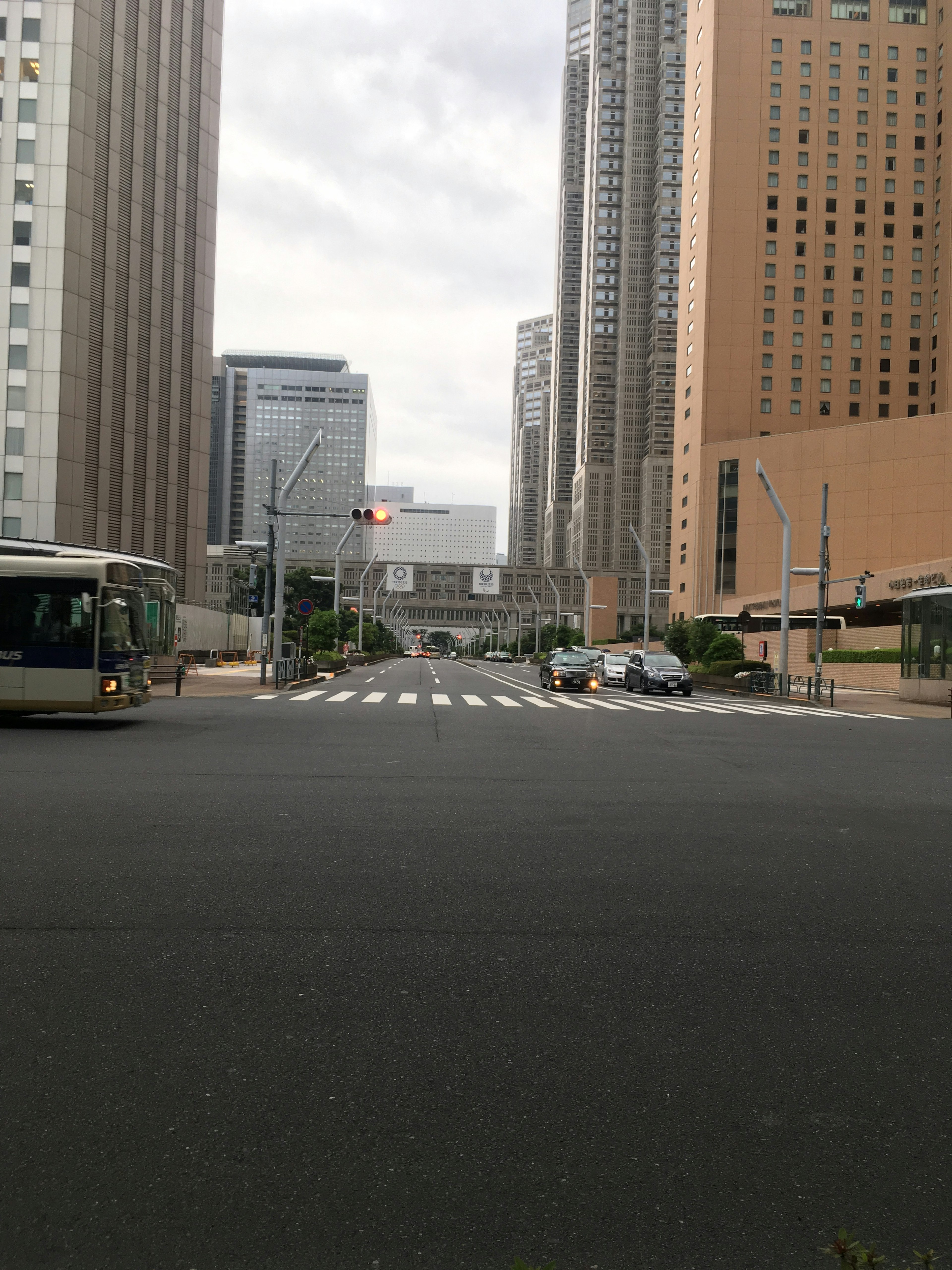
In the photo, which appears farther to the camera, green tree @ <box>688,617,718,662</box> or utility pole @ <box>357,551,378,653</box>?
utility pole @ <box>357,551,378,653</box>

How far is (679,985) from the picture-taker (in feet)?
14.4

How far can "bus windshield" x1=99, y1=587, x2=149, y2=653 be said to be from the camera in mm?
16578

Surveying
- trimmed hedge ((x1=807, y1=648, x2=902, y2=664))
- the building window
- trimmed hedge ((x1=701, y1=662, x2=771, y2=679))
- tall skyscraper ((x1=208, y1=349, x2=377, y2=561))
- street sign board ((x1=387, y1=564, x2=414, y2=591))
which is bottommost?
trimmed hedge ((x1=701, y1=662, x2=771, y2=679))

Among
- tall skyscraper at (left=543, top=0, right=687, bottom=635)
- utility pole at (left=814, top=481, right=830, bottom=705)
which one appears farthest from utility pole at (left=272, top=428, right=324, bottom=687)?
tall skyscraper at (left=543, top=0, right=687, bottom=635)

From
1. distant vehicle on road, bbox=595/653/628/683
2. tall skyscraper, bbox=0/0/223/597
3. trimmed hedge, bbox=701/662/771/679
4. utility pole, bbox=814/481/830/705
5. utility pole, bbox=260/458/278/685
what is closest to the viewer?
utility pole, bbox=260/458/278/685

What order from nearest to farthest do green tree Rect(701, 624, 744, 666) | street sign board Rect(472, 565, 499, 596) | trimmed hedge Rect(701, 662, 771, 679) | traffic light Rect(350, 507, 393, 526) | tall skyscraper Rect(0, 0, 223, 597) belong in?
traffic light Rect(350, 507, 393, 526), trimmed hedge Rect(701, 662, 771, 679), tall skyscraper Rect(0, 0, 223, 597), green tree Rect(701, 624, 744, 666), street sign board Rect(472, 565, 499, 596)

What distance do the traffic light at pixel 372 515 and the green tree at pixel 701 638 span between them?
114ft

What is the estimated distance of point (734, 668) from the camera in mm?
43188

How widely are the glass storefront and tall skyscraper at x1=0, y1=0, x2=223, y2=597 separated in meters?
39.2

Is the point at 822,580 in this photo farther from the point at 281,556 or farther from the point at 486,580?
the point at 486,580

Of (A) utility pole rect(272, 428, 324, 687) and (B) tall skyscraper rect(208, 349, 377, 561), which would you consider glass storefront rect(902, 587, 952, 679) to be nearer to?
(A) utility pole rect(272, 428, 324, 687)

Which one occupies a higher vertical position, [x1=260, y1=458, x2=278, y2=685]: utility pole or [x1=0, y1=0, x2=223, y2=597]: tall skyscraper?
[x1=0, y1=0, x2=223, y2=597]: tall skyscraper

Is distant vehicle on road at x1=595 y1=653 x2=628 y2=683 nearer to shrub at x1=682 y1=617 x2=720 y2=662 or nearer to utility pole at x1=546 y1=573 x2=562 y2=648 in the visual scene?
shrub at x1=682 y1=617 x2=720 y2=662

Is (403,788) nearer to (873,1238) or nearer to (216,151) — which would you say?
(873,1238)
